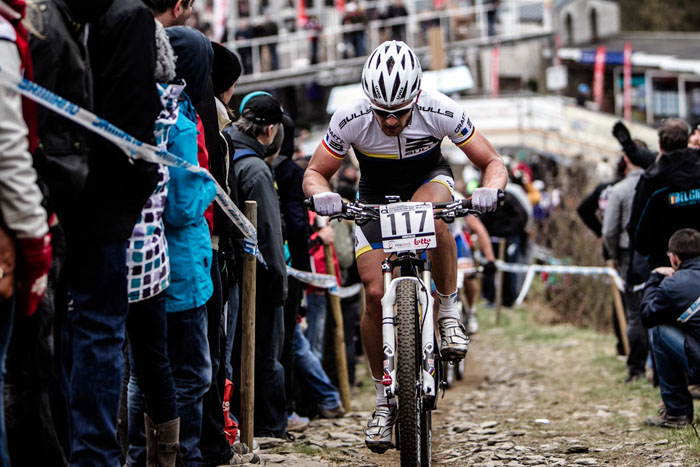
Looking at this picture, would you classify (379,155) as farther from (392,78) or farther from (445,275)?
(445,275)

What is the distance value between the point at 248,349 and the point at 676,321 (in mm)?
3191

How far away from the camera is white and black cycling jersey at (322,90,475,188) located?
598 cm

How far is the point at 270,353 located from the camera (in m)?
6.93

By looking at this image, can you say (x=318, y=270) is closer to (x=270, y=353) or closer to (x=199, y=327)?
(x=270, y=353)

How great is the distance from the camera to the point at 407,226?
17.8ft

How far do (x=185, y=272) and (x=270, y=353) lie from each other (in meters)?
2.26

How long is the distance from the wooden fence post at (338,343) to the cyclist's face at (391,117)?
3.07 m

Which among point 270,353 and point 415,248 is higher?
point 415,248

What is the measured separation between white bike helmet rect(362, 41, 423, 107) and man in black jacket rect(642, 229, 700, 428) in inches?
103

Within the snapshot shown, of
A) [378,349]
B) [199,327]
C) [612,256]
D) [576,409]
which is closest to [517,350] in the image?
[612,256]

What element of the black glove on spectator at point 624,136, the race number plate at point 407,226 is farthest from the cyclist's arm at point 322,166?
the black glove on spectator at point 624,136

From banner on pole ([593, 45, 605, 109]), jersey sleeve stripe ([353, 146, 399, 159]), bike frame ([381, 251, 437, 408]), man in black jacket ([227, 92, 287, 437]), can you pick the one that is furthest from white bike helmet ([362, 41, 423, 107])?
banner on pole ([593, 45, 605, 109])

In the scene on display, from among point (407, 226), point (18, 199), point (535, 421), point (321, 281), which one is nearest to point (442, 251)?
point (407, 226)

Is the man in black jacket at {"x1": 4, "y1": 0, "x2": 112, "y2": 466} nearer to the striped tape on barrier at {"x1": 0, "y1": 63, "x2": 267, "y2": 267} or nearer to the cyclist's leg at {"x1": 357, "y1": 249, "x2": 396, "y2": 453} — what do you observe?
Result: the striped tape on barrier at {"x1": 0, "y1": 63, "x2": 267, "y2": 267}
